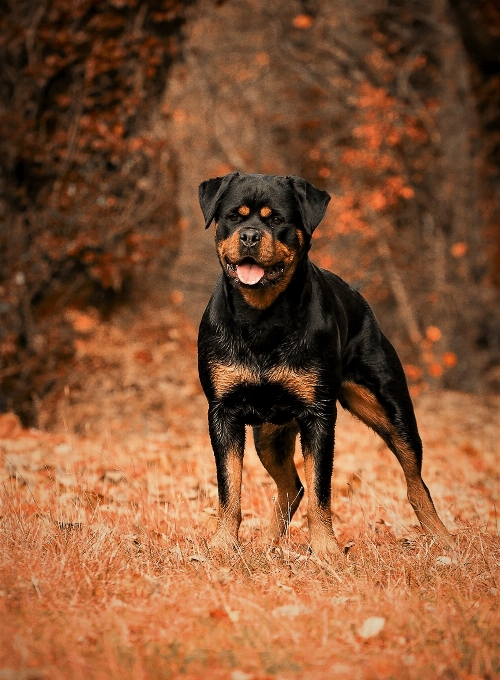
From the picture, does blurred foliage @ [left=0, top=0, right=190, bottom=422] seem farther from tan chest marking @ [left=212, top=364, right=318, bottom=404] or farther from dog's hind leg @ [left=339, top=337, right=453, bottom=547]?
tan chest marking @ [left=212, top=364, right=318, bottom=404]

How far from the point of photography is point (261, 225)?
163 inches

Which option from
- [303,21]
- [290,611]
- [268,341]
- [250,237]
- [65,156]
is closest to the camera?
[290,611]

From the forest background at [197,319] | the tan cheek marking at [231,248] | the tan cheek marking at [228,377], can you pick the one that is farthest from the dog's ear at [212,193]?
the forest background at [197,319]

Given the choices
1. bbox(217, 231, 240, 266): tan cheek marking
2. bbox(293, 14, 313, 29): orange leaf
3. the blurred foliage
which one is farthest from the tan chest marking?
bbox(293, 14, 313, 29): orange leaf

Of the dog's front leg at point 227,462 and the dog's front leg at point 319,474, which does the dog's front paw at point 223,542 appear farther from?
the dog's front leg at point 319,474

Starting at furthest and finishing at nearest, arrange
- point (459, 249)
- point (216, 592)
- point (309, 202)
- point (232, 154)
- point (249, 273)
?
point (232, 154) < point (459, 249) < point (309, 202) < point (249, 273) < point (216, 592)

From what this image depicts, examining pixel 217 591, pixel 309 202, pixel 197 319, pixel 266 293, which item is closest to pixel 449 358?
pixel 197 319

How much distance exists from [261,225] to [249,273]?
9.3 inches

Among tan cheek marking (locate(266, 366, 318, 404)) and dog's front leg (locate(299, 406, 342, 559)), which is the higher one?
tan cheek marking (locate(266, 366, 318, 404))

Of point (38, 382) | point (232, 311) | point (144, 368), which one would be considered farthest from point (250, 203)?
point (144, 368)

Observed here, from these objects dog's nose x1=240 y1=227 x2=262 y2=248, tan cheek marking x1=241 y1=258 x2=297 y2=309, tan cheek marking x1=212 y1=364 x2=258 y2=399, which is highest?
dog's nose x1=240 y1=227 x2=262 y2=248

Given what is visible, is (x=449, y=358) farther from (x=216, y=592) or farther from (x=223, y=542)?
(x=216, y=592)

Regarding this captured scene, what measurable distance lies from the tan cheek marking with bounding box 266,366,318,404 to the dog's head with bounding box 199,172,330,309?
1.11 feet

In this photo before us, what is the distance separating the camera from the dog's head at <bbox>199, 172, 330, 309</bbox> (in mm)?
Result: 4070
